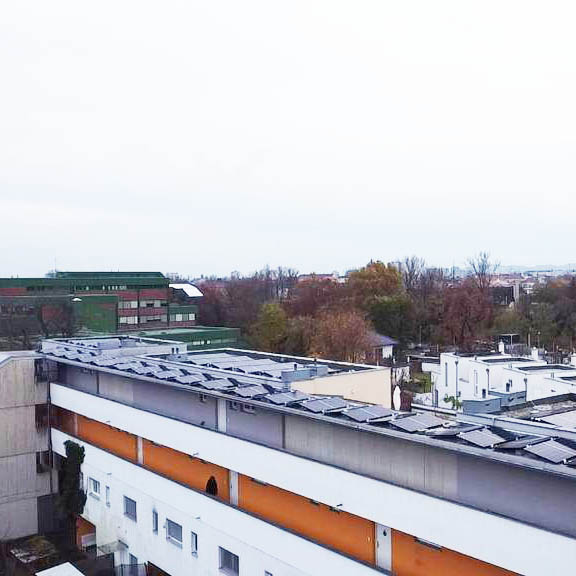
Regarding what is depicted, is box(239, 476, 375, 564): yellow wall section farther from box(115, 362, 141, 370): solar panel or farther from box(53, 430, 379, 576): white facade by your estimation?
box(115, 362, 141, 370): solar panel

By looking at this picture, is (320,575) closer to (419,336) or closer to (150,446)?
(150,446)

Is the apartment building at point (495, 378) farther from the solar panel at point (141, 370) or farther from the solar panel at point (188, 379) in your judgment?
the solar panel at point (141, 370)

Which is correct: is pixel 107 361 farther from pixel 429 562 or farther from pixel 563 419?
pixel 563 419

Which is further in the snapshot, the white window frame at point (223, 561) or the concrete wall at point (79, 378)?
the concrete wall at point (79, 378)

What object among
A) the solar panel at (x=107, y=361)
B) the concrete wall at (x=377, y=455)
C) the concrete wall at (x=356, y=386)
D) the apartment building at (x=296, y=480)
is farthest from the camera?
the solar panel at (x=107, y=361)

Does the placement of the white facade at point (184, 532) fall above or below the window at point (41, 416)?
below

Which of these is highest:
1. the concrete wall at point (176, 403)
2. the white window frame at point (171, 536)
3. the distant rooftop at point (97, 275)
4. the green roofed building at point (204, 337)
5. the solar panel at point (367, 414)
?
→ the distant rooftop at point (97, 275)

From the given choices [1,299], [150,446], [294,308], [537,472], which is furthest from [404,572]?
[294,308]

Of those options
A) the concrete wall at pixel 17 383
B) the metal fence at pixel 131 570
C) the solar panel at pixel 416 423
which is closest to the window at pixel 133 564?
the metal fence at pixel 131 570

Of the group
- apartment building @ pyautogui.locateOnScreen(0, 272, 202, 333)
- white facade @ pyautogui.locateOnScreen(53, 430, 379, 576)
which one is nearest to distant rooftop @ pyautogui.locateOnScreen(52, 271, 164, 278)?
apartment building @ pyautogui.locateOnScreen(0, 272, 202, 333)
